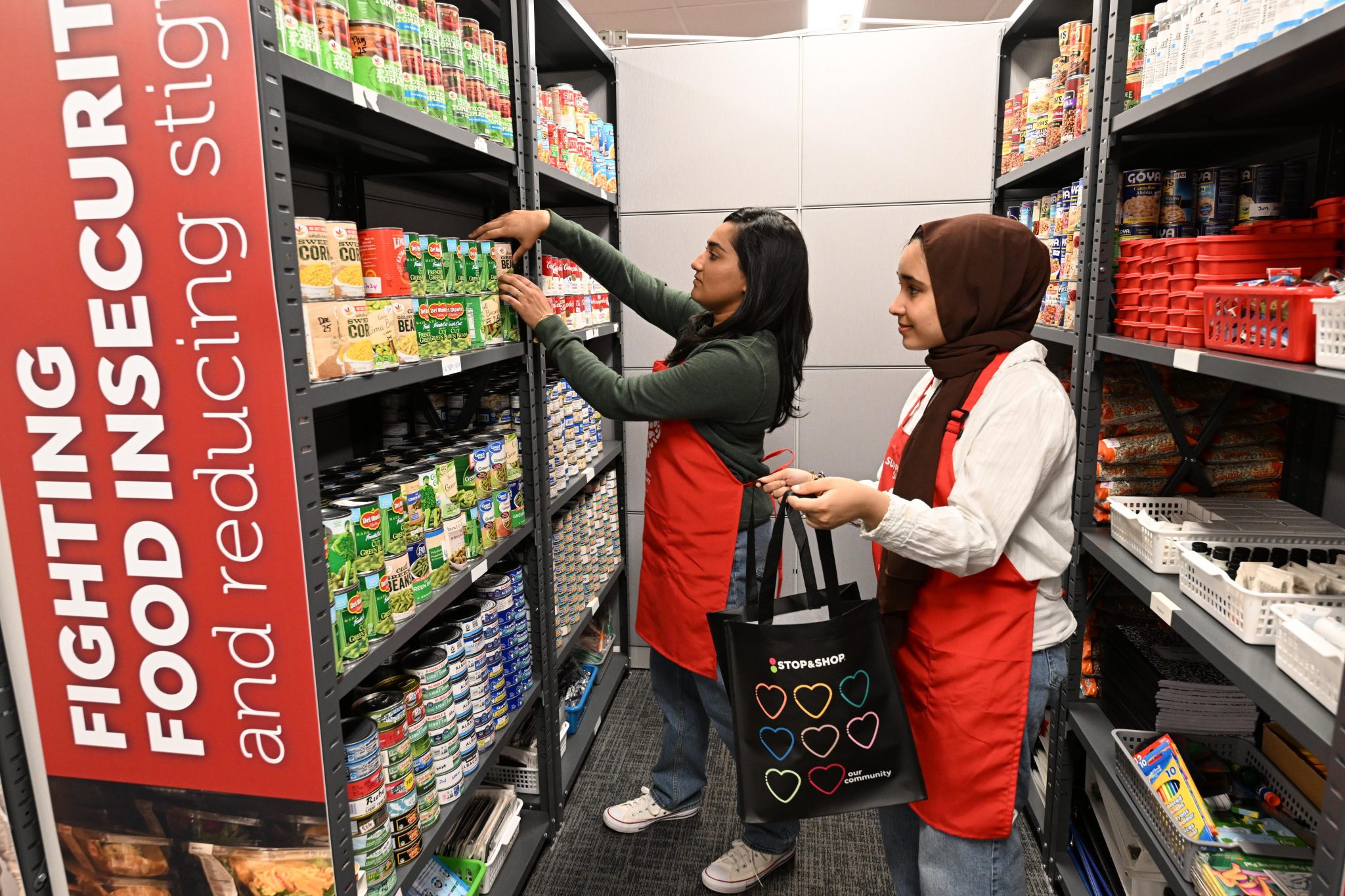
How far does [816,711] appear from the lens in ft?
5.21

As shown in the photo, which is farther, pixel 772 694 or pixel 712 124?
pixel 712 124

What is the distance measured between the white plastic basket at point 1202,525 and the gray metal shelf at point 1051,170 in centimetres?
99

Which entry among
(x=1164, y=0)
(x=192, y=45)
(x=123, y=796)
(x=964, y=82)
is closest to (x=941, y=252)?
(x=1164, y=0)

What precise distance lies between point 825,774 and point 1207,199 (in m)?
1.68

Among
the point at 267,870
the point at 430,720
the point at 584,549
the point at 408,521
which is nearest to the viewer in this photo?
the point at 267,870

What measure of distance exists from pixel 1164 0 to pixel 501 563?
2342mm

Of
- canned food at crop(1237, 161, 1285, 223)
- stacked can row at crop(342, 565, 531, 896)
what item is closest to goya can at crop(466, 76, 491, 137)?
stacked can row at crop(342, 565, 531, 896)

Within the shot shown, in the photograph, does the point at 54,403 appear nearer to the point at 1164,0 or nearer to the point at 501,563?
the point at 501,563

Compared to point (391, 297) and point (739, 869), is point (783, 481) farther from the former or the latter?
point (739, 869)

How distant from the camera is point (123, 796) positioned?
4.58 ft

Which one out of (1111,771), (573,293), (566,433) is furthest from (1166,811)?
(573,293)

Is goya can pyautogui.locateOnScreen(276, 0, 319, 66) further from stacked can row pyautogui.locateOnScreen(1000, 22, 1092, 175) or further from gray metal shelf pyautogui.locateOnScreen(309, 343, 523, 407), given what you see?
stacked can row pyautogui.locateOnScreen(1000, 22, 1092, 175)

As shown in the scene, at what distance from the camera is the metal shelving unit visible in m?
1.24

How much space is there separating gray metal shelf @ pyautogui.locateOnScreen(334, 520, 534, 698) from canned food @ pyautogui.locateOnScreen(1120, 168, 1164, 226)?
186 cm
